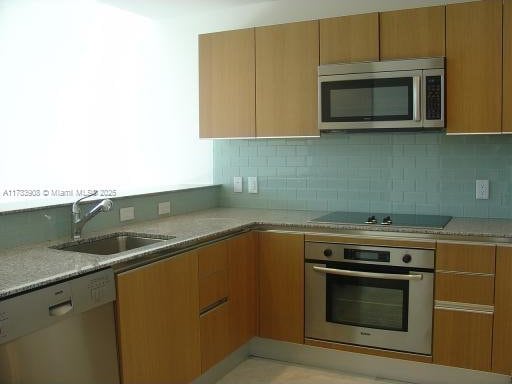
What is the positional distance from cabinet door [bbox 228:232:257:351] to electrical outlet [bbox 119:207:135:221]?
2.18ft

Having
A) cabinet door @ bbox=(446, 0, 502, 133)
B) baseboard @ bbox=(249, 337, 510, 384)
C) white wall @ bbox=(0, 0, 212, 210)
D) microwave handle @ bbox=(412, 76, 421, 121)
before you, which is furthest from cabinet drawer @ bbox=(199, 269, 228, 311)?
cabinet door @ bbox=(446, 0, 502, 133)

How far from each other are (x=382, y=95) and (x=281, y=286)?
1.32 m

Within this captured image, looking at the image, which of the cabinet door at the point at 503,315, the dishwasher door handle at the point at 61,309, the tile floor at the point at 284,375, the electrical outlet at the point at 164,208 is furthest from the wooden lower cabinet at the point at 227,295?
the cabinet door at the point at 503,315

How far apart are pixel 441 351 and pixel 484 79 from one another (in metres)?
1.54

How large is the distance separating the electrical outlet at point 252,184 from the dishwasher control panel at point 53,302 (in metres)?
1.97

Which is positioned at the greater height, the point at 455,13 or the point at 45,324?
the point at 455,13

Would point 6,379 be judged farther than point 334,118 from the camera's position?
No

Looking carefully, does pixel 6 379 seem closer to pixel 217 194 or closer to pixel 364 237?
pixel 364 237

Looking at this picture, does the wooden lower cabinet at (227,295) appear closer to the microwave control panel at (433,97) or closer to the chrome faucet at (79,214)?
the chrome faucet at (79,214)

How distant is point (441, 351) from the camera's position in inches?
114

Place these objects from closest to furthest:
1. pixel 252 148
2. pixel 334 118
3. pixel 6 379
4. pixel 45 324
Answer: pixel 6 379, pixel 45 324, pixel 334 118, pixel 252 148

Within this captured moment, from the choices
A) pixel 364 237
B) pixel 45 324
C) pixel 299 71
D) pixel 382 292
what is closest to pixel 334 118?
pixel 299 71

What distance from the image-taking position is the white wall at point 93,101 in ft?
13.1

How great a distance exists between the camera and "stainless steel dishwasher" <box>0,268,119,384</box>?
1769 mm
